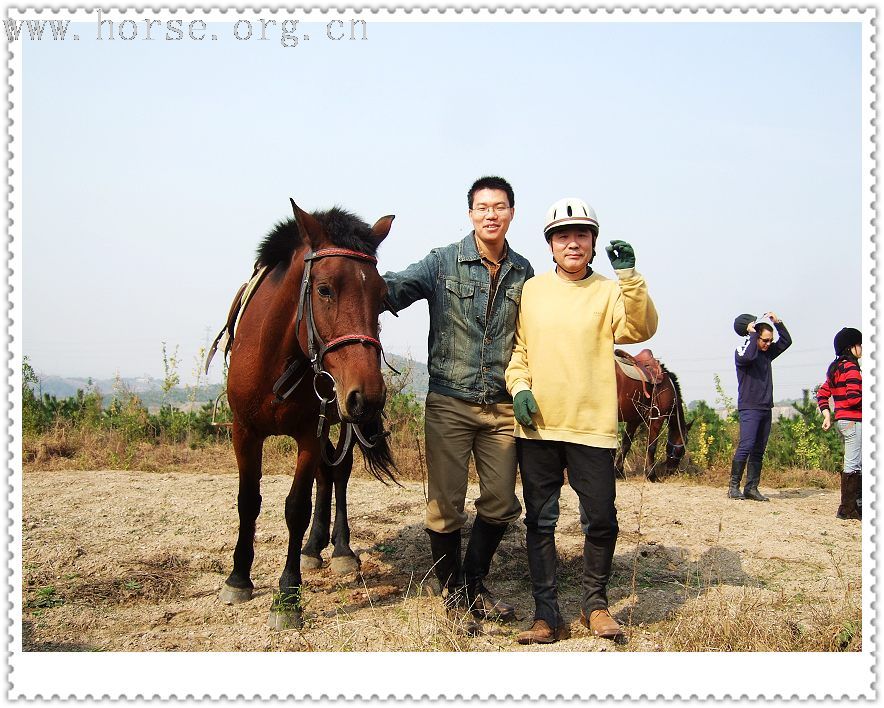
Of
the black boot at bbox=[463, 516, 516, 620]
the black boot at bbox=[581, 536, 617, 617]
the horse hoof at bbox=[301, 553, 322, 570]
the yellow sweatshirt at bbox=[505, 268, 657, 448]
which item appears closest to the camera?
the yellow sweatshirt at bbox=[505, 268, 657, 448]

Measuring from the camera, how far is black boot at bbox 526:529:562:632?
3527 mm

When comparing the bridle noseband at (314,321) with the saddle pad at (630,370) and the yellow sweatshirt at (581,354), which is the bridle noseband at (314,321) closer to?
the yellow sweatshirt at (581,354)

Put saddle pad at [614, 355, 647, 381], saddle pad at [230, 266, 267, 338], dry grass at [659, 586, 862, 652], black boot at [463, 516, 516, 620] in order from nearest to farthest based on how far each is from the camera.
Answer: dry grass at [659, 586, 862, 652] < black boot at [463, 516, 516, 620] < saddle pad at [230, 266, 267, 338] < saddle pad at [614, 355, 647, 381]

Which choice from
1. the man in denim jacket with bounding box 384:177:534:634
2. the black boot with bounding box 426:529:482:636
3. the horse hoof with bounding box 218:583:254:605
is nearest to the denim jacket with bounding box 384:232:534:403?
the man in denim jacket with bounding box 384:177:534:634

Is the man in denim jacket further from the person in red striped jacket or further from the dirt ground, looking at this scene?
the person in red striped jacket

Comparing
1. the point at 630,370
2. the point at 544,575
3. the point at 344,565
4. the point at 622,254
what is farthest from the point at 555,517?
the point at 630,370

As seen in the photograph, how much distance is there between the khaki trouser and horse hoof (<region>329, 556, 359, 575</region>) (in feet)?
4.80

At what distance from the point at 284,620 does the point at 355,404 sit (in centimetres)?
148

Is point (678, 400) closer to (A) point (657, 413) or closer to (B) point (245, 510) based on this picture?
(A) point (657, 413)

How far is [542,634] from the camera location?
341 centimetres

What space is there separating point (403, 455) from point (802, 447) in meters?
6.40

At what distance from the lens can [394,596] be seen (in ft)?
14.5

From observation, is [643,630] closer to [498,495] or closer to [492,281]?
[498,495]

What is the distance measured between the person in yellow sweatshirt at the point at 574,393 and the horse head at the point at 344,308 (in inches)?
32.0
